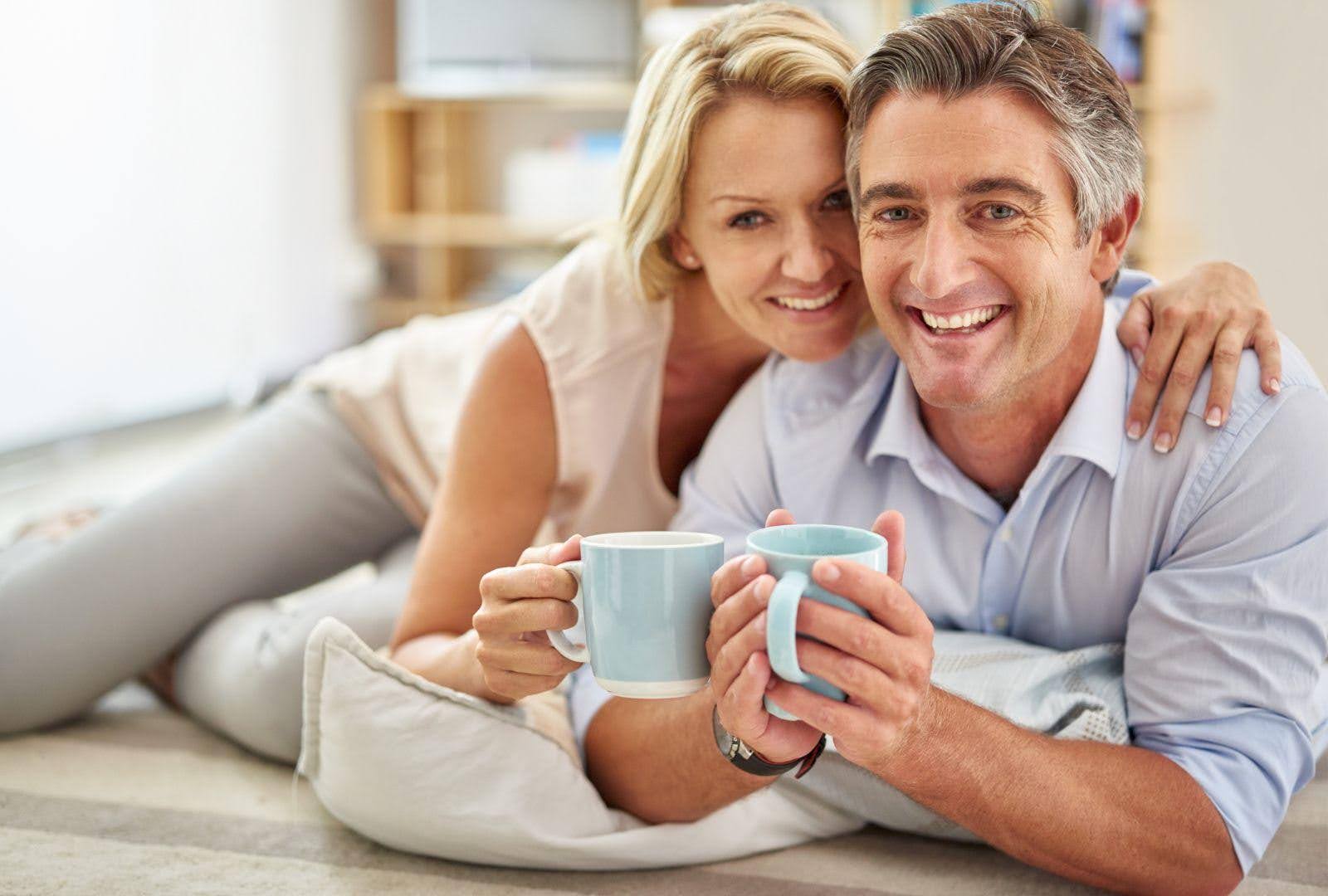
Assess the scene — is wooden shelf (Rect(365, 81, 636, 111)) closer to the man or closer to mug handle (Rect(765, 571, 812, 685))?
the man

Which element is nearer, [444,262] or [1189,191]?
[1189,191]

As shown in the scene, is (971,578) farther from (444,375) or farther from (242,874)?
(444,375)

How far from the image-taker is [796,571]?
876 mm

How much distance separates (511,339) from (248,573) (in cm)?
66

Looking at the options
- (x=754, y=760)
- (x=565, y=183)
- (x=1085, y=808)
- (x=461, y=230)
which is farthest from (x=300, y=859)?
(x=461, y=230)

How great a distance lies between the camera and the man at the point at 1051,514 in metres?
1.08

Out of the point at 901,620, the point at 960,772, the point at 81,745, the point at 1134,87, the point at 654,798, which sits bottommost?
the point at 81,745

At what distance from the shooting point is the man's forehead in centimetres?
116

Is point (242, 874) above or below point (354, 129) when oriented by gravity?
below

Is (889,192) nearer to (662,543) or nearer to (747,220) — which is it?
(747,220)

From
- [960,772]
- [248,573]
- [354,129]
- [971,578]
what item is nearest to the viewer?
[960,772]

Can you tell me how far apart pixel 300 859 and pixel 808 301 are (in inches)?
31.5

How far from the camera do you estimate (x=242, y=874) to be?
1227 millimetres

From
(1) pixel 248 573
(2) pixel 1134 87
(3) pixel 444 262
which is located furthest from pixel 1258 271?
(1) pixel 248 573
